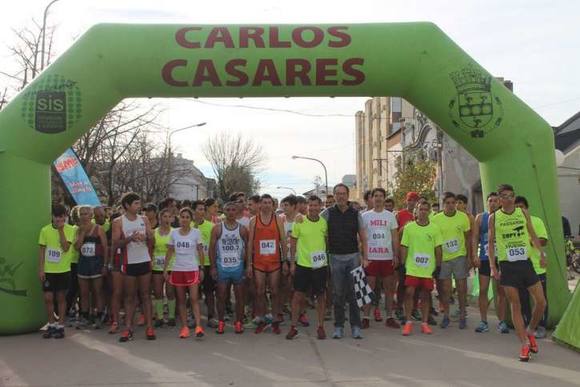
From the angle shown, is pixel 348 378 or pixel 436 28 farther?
pixel 436 28

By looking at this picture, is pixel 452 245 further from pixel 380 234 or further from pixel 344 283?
pixel 344 283

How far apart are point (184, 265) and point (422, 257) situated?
3.16 metres

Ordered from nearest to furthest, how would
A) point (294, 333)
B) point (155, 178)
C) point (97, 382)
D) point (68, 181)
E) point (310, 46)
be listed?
point (97, 382) < point (294, 333) < point (310, 46) < point (68, 181) < point (155, 178)

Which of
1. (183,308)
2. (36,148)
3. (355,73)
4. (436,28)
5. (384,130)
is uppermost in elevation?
(384,130)

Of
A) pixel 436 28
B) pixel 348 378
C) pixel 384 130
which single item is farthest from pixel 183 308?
pixel 384 130

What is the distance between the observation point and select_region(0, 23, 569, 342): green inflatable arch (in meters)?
8.05

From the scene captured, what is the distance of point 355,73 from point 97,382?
16.6 feet

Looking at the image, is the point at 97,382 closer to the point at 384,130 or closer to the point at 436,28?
the point at 436,28

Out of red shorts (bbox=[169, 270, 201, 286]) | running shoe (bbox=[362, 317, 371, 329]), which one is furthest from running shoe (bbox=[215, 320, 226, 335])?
running shoe (bbox=[362, 317, 371, 329])

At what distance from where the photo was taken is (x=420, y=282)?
8055 millimetres

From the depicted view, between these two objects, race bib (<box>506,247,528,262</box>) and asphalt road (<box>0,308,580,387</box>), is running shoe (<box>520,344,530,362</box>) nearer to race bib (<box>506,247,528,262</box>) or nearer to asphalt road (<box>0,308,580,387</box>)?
asphalt road (<box>0,308,580,387</box>)

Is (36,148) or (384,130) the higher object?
(384,130)

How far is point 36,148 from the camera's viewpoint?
805cm

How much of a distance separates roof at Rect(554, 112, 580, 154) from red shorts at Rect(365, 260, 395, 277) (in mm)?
29629
